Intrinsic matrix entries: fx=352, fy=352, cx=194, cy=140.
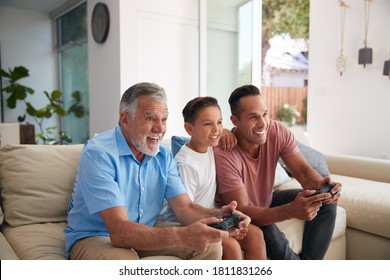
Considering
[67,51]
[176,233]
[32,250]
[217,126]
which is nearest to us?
[176,233]

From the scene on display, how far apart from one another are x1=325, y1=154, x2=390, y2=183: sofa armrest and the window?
2.83 meters

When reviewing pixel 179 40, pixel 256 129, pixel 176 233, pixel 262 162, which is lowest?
pixel 176 233

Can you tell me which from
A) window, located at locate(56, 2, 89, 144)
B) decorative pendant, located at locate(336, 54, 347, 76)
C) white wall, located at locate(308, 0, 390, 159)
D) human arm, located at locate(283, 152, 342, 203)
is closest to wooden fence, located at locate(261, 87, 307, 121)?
white wall, located at locate(308, 0, 390, 159)

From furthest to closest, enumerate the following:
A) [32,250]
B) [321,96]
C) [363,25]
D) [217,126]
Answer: [321,96] < [363,25] < [217,126] < [32,250]

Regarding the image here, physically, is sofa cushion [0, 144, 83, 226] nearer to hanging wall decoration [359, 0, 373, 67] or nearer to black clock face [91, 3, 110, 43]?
black clock face [91, 3, 110, 43]

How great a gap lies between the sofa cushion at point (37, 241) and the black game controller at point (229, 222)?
0.47 meters

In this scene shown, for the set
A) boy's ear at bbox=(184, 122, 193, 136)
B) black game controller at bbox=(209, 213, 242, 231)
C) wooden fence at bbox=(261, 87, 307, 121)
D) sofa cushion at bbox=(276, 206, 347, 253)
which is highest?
wooden fence at bbox=(261, 87, 307, 121)

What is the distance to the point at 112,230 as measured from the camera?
2.79 feet

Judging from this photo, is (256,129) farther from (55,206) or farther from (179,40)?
(179,40)

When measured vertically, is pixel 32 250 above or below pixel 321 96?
below

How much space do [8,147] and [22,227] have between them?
11.1 inches

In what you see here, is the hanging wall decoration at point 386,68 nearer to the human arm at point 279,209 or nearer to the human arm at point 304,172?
the human arm at point 304,172

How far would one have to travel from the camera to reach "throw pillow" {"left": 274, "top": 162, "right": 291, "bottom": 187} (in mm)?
1772

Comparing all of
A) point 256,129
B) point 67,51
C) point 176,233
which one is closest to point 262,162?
point 256,129
